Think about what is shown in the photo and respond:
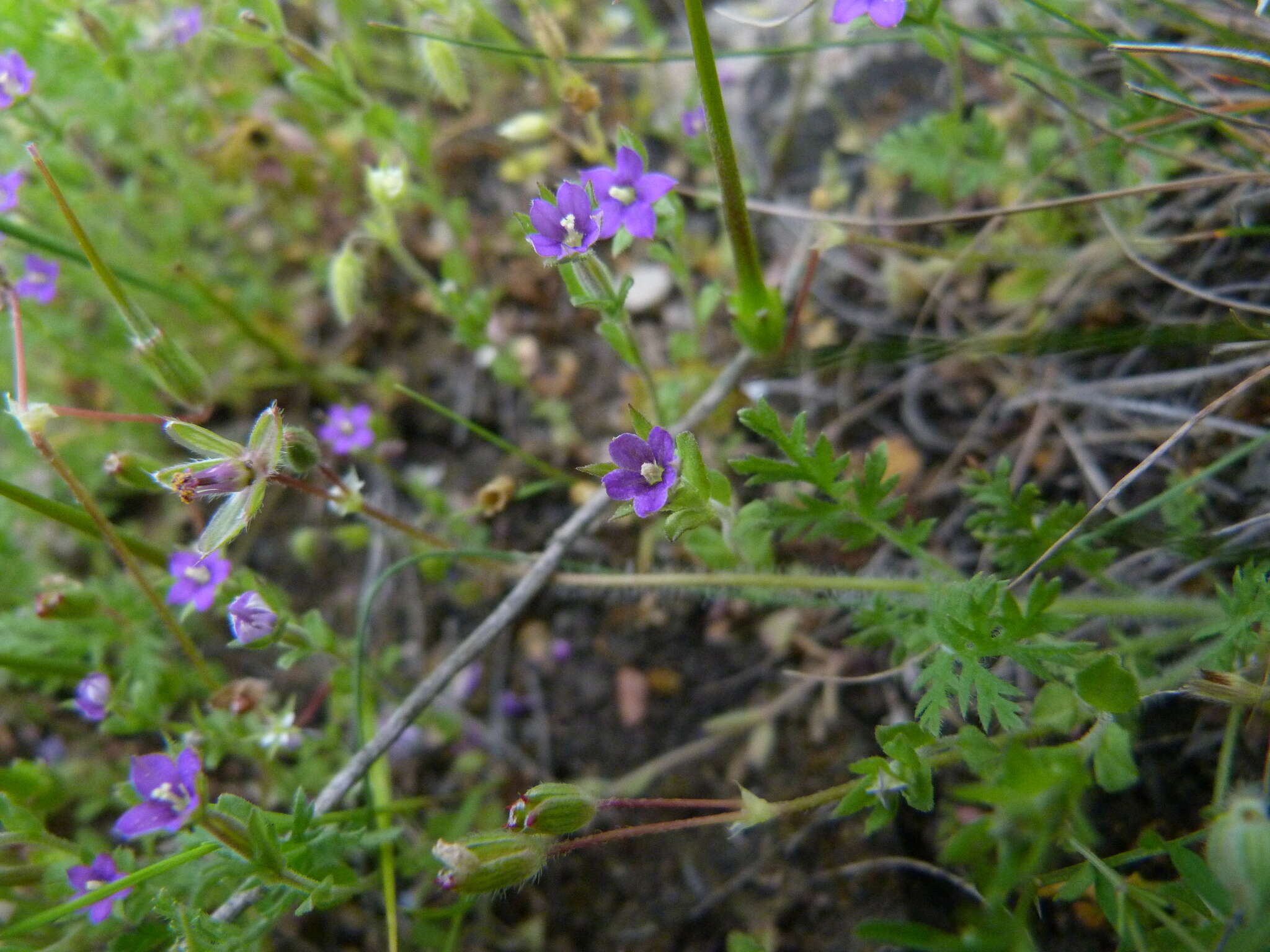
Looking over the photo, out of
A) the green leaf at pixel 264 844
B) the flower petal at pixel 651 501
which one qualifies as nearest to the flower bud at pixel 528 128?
the flower petal at pixel 651 501

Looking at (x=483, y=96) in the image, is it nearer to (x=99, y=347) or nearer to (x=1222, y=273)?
(x=99, y=347)

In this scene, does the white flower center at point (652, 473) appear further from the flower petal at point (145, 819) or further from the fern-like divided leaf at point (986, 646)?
the flower petal at point (145, 819)

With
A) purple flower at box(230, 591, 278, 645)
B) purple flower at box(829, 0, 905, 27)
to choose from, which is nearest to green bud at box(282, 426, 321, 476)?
purple flower at box(230, 591, 278, 645)

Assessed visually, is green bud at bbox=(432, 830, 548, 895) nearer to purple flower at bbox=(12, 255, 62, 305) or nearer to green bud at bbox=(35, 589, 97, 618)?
green bud at bbox=(35, 589, 97, 618)

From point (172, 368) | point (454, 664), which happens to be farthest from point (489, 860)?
point (172, 368)

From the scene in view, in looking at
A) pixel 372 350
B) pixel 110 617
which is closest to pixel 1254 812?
pixel 110 617

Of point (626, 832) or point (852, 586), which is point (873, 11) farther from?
point (626, 832)
